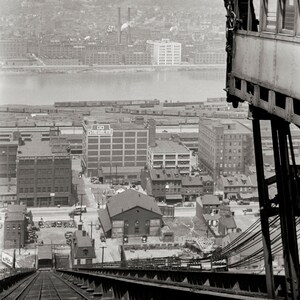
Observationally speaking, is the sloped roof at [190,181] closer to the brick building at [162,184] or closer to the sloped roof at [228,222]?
the brick building at [162,184]

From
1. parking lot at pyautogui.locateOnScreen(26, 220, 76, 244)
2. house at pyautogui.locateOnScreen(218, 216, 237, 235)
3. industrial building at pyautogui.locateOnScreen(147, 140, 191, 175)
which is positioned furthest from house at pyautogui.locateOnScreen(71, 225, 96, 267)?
industrial building at pyautogui.locateOnScreen(147, 140, 191, 175)

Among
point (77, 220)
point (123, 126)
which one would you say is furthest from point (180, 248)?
point (123, 126)

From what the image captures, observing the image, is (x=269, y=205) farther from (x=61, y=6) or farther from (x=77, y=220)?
(x=61, y=6)

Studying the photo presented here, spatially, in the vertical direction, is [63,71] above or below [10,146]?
above

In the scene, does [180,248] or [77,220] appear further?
[77,220]

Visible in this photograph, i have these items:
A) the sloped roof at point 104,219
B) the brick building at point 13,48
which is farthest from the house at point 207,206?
the brick building at point 13,48

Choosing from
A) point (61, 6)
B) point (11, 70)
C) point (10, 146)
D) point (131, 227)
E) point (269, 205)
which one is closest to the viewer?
point (269, 205)
